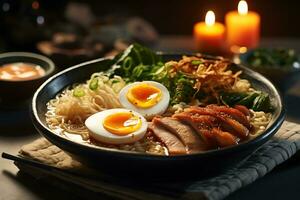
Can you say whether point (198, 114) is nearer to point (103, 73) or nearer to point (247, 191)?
point (247, 191)

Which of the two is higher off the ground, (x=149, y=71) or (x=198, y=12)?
(x=149, y=71)

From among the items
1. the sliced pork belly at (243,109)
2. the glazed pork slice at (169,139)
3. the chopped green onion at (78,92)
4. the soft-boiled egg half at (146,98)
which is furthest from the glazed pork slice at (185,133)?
the chopped green onion at (78,92)

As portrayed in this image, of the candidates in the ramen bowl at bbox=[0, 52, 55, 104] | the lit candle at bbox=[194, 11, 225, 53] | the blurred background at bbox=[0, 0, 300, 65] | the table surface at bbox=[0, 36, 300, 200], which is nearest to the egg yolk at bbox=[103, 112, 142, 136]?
the table surface at bbox=[0, 36, 300, 200]

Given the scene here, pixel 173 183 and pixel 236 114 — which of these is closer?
pixel 173 183

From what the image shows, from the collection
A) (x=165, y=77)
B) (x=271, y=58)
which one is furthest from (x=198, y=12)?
(x=165, y=77)

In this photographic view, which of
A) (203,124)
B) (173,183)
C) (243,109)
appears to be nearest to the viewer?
(173,183)

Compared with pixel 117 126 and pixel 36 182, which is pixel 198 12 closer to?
pixel 117 126

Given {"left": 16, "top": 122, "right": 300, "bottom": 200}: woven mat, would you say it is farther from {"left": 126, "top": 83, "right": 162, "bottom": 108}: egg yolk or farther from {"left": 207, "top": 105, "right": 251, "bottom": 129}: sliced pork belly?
{"left": 126, "top": 83, "right": 162, "bottom": 108}: egg yolk
